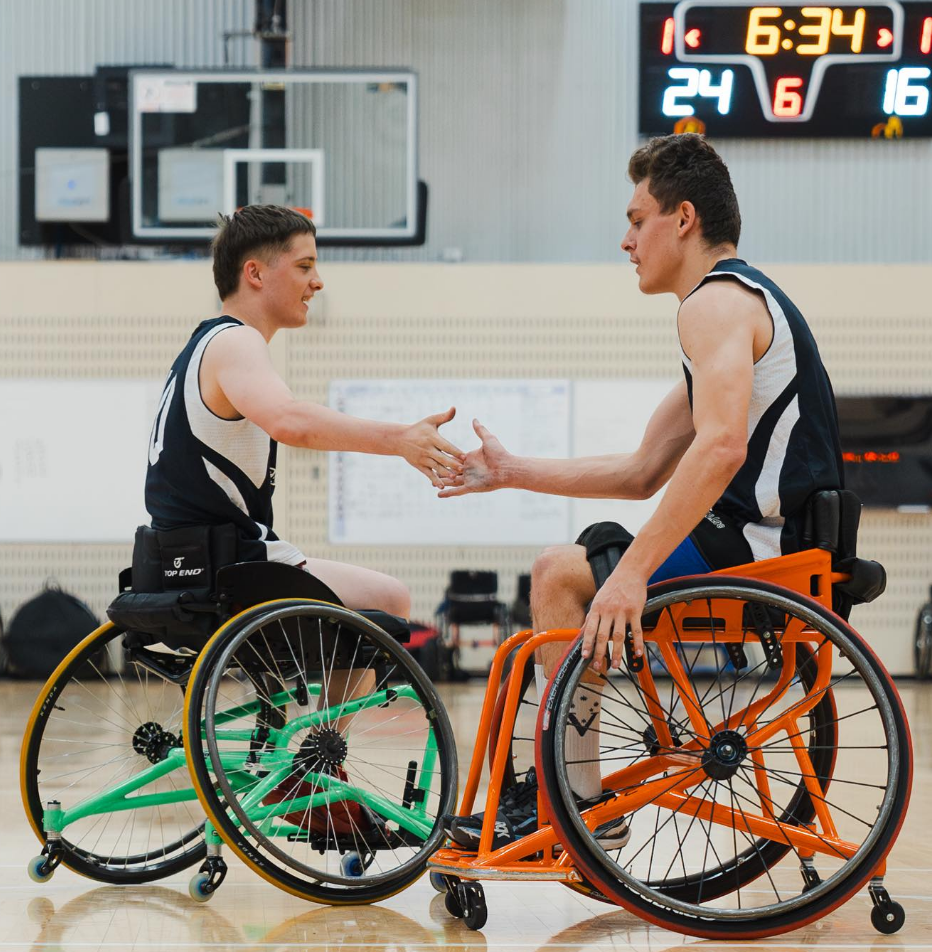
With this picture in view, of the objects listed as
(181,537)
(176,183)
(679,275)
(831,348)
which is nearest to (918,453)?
(831,348)

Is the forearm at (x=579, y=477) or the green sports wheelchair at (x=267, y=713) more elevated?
the forearm at (x=579, y=477)

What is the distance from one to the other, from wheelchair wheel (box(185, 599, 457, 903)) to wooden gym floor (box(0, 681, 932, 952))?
9 centimetres

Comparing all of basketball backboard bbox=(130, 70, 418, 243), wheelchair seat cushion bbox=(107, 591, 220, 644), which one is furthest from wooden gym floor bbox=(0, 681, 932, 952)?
basketball backboard bbox=(130, 70, 418, 243)

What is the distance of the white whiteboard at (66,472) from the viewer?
21.7ft

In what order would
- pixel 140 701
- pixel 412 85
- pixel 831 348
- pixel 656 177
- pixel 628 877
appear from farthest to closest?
pixel 831 348 → pixel 412 85 → pixel 140 701 → pixel 656 177 → pixel 628 877

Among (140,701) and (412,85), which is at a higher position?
(412,85)

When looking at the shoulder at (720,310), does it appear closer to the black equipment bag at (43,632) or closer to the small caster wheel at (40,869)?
the small caster wheel at (40,869)

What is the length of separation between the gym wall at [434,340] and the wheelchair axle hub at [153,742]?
4312 millimetres

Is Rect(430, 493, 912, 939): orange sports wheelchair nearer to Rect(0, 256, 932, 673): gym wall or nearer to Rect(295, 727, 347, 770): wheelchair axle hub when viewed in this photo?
Rect(295, 727, 347, 770): wheelchair axle hub

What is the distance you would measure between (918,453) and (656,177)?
5003mm

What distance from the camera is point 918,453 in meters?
6.61

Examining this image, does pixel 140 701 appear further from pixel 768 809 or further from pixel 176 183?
pixel 768 809

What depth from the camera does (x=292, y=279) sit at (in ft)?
7.89

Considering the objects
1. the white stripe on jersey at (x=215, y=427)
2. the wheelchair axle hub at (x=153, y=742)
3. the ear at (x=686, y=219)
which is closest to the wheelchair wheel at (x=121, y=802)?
the wheelchair axle hub at (x=153, y=742)
